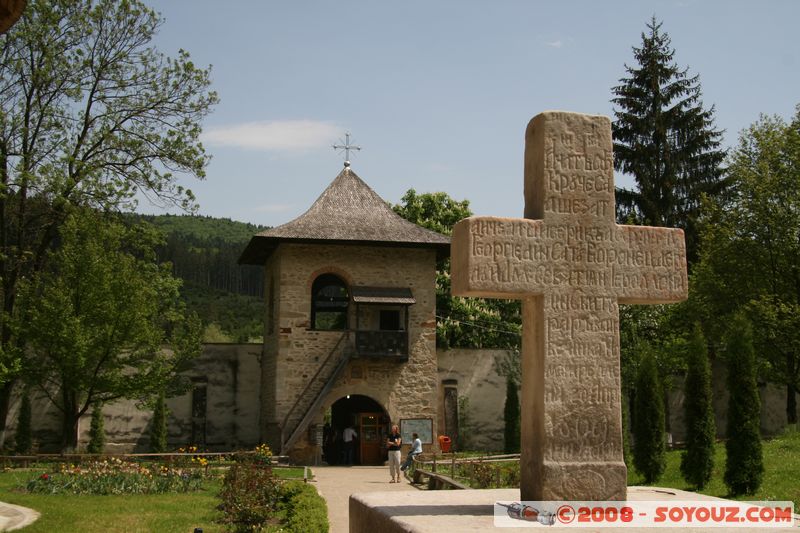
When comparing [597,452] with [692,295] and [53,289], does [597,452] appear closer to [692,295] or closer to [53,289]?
[53,289]

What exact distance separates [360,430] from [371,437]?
0.38 metres

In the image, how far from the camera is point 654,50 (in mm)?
33031

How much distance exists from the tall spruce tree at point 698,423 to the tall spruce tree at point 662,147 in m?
16.2

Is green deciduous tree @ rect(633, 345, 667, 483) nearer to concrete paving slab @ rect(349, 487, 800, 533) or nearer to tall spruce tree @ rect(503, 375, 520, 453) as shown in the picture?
tall spruce tree @ rect(503, 375, 520, 453)

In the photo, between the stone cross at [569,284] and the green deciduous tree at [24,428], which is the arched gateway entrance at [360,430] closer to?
the green deciduous tree at [24,428]

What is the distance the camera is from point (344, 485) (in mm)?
16922

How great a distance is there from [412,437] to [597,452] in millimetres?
16696

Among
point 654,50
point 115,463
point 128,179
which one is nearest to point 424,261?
point 128,179

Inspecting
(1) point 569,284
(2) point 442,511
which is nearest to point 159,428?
(2) point 442,511

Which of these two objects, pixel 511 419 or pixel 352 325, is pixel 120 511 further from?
pixel 511 419

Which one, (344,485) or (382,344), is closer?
(344,485)

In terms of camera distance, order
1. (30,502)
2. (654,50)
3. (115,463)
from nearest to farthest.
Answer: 1. (30,502)
2. (115,463)
3. (654,50)

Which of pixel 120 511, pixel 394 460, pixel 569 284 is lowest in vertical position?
pixel 120 511

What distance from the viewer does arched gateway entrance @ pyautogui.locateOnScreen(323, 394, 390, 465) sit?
A: 23.1 meters
